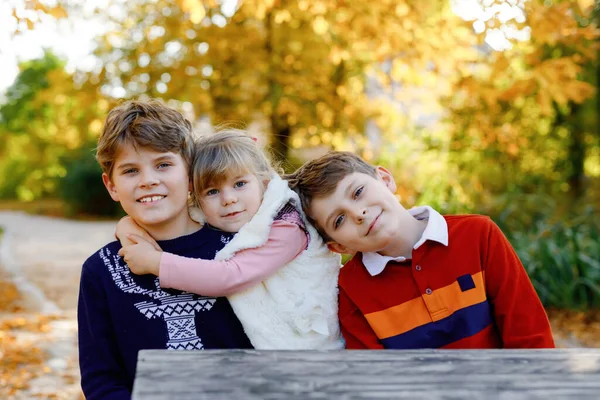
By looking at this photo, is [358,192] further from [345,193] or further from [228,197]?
[228,197]

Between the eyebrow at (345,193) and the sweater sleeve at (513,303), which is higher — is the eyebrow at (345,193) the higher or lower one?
the higher one

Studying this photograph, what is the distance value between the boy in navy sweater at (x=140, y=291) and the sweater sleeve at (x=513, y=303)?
79 cm

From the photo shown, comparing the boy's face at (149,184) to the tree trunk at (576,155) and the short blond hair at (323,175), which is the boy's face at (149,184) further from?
the tree trunk at (576,155)

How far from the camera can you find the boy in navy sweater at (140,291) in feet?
6.44

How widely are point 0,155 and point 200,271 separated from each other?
27849mm

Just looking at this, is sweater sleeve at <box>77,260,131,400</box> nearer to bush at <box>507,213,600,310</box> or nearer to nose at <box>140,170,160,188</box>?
nose at <box>140,170,160,188</box>

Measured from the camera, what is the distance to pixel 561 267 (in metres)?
5.74

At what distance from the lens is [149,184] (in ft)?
6.51

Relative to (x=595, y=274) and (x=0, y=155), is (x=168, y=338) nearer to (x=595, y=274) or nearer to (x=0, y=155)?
(x=595, y=274)

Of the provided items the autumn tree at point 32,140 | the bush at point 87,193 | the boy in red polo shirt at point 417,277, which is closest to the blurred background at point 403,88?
the boy in red polo shirt at point 417,277

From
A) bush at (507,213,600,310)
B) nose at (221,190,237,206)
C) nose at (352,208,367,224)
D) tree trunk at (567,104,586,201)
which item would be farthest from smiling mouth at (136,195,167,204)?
A: tree trunk at (567,104,586,201)

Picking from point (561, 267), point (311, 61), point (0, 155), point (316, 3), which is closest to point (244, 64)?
point (311, 61)

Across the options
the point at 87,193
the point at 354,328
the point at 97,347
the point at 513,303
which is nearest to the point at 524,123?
the point at 513,303

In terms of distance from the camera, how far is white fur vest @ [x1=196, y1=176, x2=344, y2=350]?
1.96 m
